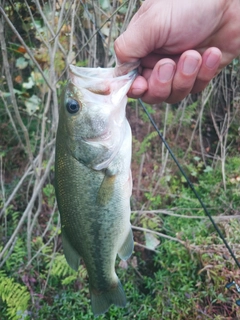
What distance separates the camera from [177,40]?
61.7 inches

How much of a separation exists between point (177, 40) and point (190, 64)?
0.64 feet

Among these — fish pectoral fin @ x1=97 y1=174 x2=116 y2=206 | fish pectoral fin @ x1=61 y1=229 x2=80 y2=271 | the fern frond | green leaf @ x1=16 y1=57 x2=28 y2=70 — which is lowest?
the fern frond

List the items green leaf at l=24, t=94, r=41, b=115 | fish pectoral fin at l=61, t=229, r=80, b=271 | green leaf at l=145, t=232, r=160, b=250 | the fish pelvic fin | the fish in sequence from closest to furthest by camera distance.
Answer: the fish → fish pectoral fin at l=61, t=229, r=80, b=271 → the fish pelvic fin → green leaf at l=145, t=232, r=160, b=250 → green leaf at l=24, t=94, r=41, b=115

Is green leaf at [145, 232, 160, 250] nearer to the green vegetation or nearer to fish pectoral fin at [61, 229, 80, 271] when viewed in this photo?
the green vegetation

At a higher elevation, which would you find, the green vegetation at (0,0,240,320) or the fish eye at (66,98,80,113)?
the fish eye at (66,98,80,113)

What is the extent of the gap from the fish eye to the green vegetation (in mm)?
1011

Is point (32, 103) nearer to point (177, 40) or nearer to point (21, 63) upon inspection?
point (21, 63)

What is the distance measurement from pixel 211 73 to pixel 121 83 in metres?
0.46

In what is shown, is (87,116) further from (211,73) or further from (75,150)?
(211,73)

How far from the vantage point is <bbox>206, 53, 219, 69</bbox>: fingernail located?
1432 mm

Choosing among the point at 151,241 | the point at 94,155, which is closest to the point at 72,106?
the point at 94,155

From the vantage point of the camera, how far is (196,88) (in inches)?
66.3

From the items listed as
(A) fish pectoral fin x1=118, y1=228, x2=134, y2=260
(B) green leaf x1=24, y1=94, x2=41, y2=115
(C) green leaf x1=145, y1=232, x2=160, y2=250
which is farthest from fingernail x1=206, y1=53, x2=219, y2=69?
(B) green leaf x1=24, y1=94, x2=41, y2=115

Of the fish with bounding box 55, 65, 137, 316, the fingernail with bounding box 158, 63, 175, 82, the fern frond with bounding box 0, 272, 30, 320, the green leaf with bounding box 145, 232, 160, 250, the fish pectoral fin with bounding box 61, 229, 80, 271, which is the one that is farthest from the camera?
the green leaf with bounding box 145, 232, 160, 250
